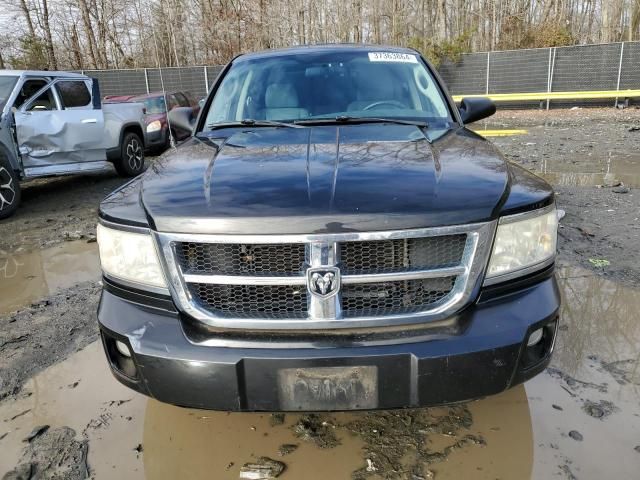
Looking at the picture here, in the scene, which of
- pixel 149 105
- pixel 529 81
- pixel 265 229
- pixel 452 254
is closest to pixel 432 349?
pixel 452 254

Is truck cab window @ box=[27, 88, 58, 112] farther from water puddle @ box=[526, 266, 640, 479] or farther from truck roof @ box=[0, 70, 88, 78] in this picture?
water puddle @ box=[526, 266, 640, 479]

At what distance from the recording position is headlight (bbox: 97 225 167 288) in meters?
1.88

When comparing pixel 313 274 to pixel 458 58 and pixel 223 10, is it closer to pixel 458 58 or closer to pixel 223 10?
pixel 458 58

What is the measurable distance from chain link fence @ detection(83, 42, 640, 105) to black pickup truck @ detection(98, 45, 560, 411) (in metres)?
18.6

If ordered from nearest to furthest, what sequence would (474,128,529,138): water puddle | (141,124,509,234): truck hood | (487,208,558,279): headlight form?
(141,124,509,234): truck hood, (487,208,558,279): headlight, (474,128,529,138): water puddle

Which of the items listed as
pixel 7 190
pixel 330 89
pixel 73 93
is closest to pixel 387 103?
pixel 330 89

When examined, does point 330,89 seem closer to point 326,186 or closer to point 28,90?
point 326,186

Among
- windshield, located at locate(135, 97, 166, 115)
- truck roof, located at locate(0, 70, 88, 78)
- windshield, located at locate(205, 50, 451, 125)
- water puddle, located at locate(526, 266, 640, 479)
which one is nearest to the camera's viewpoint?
water puddle, located at locate(526, 266, 640, 479)

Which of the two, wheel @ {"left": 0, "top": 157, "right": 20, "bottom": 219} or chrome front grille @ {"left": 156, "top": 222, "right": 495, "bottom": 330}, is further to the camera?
wheel @ {"left": 0, "top": 157, "right": 20, "bottom": 219}

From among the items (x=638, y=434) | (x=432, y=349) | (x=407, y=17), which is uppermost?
(x=407, y=17)

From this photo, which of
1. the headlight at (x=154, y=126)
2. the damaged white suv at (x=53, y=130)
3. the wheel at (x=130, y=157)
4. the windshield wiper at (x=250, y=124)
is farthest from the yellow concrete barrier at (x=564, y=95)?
the windshield wiper at (x=250, y=124)

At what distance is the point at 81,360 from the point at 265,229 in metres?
1.91

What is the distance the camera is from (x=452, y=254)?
1807mm

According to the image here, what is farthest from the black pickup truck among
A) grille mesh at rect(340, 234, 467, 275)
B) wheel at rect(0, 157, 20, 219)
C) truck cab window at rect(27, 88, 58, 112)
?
truck cab window at rect(27, 88, 58, 112)
